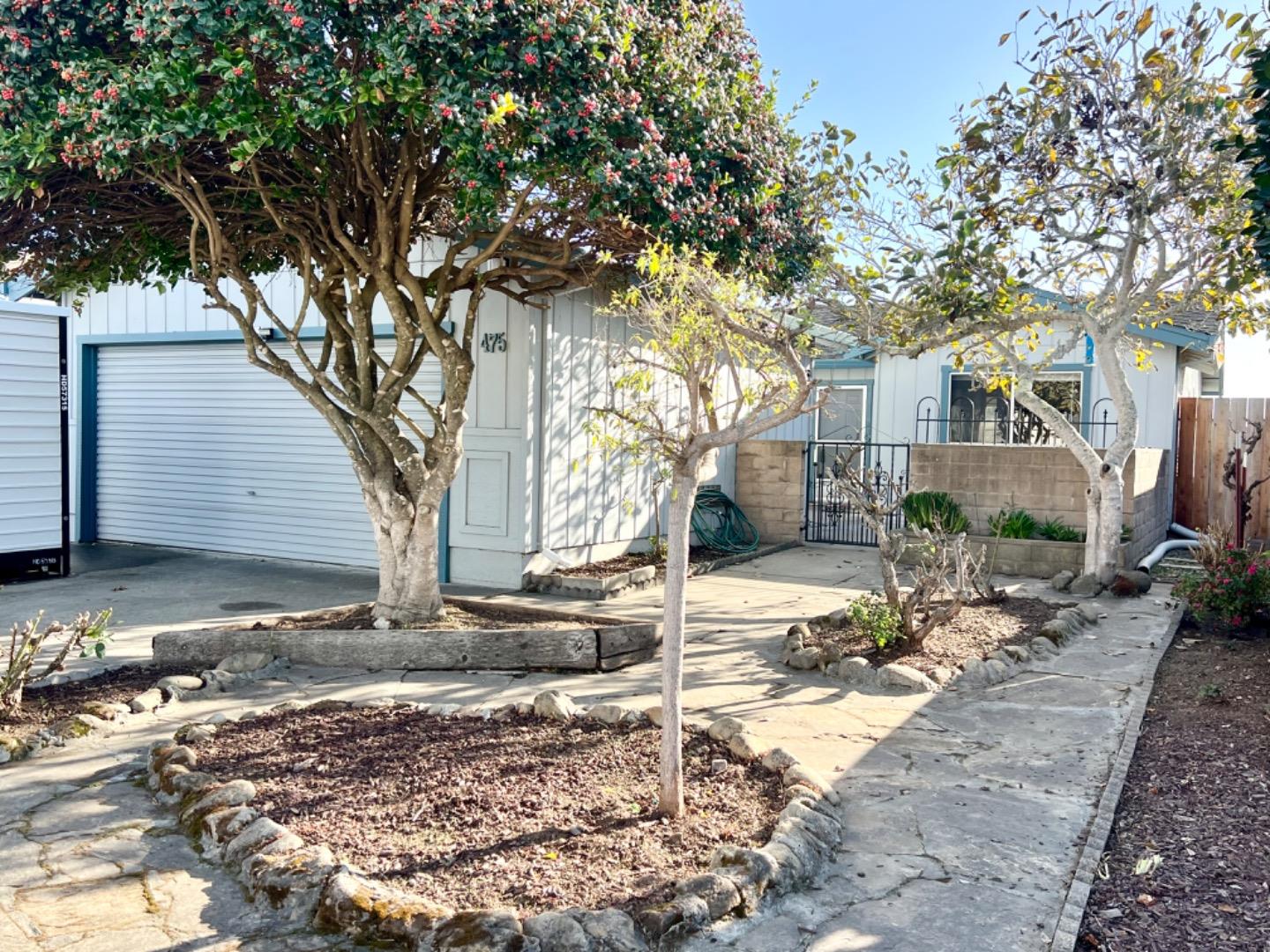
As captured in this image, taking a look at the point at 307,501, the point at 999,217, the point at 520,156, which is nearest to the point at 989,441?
the point at 999,217

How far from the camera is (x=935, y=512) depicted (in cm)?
1062

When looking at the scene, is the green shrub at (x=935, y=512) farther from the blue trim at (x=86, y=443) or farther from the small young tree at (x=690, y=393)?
the blue trim at (x=86, y=443)

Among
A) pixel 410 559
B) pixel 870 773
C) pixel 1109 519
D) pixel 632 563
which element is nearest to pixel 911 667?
pixel 870 773

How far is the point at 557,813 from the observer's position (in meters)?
3.64

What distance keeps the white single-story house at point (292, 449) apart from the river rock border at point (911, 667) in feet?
8.06

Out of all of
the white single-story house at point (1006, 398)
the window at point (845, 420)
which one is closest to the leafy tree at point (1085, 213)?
the white single-story house at point (1006, 398)

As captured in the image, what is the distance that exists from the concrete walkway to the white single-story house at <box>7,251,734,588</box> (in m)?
1.79

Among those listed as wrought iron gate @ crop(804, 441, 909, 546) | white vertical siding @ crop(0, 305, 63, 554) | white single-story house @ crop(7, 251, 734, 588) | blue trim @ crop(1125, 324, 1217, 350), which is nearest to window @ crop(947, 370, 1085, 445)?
blue trim @ crop(1125, 324, 1217, 350)

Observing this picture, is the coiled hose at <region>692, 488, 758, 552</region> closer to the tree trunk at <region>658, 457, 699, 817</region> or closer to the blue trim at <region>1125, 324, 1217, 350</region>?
the blue trim at <region>1125, 324, 1217, 350</region>

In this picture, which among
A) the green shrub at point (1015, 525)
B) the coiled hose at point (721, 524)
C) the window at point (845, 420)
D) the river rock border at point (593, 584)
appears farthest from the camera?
the window at point (845, 420)

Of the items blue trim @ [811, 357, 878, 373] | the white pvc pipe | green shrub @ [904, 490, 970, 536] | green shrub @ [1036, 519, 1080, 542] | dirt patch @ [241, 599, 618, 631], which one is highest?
blue trim @ [811, 357, 878, 373]

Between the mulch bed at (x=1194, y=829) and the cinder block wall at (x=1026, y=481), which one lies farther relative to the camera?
the cinder block wall at (x=1026, y=481)

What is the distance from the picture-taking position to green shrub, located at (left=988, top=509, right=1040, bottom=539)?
10445 mm

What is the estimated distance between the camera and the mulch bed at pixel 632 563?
9469 mm
